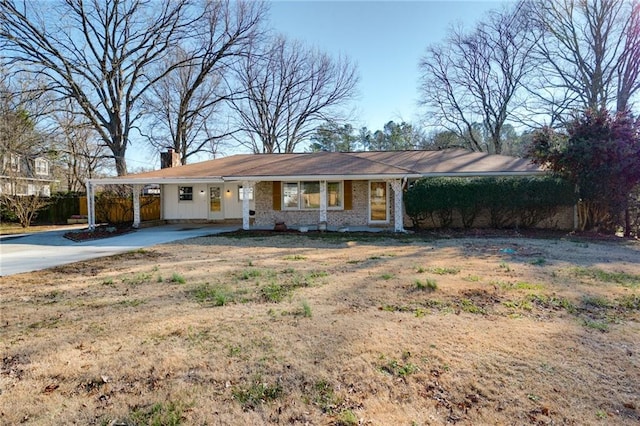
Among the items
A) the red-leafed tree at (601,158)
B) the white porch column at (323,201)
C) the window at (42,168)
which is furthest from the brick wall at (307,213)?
the window at (42,168)

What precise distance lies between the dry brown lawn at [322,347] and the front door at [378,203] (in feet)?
27.3

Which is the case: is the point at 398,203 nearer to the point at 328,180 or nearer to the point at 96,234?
the point at 328,180

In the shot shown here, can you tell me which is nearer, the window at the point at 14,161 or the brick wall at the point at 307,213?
the brick wall at the point at 307,213

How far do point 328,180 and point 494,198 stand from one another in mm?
6516

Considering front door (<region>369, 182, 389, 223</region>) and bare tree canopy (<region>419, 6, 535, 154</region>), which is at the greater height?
bare tree canopy (<region>419, 6, 535, 154</region>)

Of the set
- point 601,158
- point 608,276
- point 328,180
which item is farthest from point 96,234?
point 601,158

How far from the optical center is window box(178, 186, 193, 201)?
59.7 feet

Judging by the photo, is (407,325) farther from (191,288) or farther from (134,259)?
(134,259)

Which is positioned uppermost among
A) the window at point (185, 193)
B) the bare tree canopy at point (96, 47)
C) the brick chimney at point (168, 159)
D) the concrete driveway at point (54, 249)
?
the bare tree canopy at point (96, 47)

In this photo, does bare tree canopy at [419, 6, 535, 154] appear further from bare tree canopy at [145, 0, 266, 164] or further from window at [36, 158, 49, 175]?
window at [36, 158, 49, 175]

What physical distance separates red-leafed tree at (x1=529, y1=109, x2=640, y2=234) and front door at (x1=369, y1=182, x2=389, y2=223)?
604 cm

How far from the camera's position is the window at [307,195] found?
1497cm

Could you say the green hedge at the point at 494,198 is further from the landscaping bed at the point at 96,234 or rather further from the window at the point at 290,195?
the landscaping bed at the point at 96,234

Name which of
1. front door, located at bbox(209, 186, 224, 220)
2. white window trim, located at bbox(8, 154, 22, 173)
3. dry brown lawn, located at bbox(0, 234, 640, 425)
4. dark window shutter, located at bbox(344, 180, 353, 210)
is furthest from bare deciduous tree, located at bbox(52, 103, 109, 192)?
dry brown lawn, located at bbox(0, 234, 640, 425)
